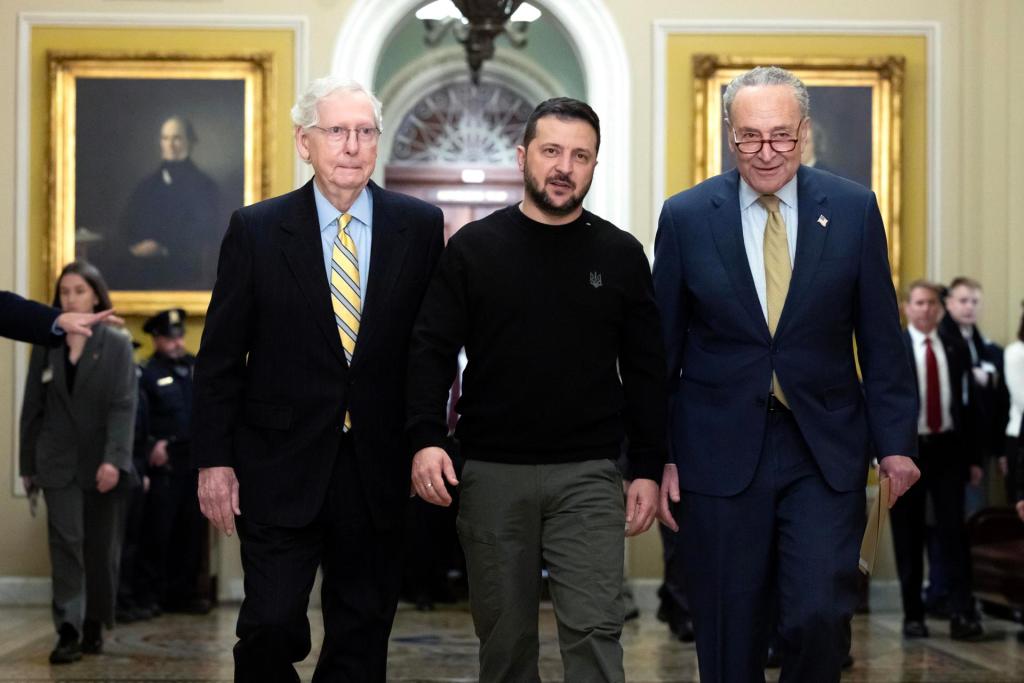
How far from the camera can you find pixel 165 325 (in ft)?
29.7

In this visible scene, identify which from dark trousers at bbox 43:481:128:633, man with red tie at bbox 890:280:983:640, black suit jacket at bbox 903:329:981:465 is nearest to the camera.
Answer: dark trousers at bbox 43:481:128:633

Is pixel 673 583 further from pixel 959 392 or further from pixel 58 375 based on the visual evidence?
pixel 58 375

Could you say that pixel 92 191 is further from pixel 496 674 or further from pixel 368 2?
pixel 496 674

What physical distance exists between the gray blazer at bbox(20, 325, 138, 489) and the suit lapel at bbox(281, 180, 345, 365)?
3309 mm

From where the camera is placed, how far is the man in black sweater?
3705 mm

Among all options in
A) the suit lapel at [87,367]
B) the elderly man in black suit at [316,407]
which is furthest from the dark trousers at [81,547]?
the elderly man in black suit at [316,407]

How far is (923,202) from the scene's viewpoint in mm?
9539

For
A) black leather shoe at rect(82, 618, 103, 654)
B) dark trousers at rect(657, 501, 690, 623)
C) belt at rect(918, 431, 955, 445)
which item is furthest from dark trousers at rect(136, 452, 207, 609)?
belt at rect(918, 431, 955, 445)

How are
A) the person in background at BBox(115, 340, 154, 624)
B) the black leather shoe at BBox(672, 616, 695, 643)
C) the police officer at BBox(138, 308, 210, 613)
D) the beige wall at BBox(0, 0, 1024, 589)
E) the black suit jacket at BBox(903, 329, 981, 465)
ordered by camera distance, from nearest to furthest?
the black leather shoe at BBox(672, 616, 695, 643), the black suit jacket at BBox(903, 329, 981, 465), the person in background at BBox(115, 340, 154, 624), the police officer at BBox(138, 308, 210, 613), the beige wall at BBox(0, 0, 1024, 589)

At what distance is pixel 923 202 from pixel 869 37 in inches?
41.5

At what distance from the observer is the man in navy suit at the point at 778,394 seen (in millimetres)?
3752

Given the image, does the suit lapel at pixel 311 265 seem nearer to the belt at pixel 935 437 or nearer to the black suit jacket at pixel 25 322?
the black suit jacket at pixel 25 322

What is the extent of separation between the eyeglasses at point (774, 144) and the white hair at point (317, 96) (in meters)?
0.91

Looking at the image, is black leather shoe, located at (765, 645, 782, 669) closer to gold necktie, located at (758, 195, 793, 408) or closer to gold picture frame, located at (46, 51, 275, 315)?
gold necktie, located at (758, 195, 793, 408)
